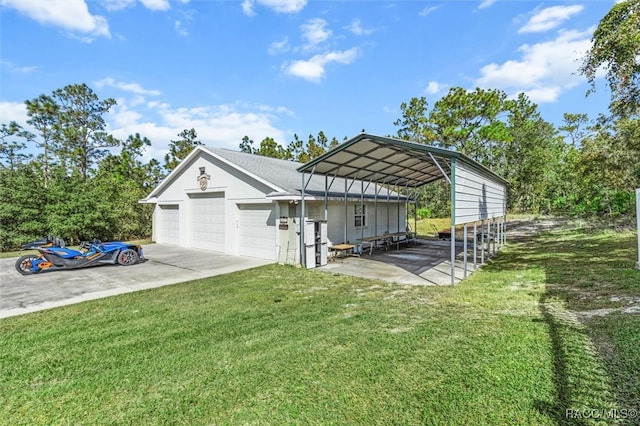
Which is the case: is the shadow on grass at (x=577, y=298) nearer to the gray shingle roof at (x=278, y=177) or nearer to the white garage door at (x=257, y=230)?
the gray shingle roof at (x=278, y=177)

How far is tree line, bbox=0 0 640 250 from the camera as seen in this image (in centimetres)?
1334

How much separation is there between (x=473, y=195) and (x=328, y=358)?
22.9ft

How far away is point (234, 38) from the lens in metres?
11.9

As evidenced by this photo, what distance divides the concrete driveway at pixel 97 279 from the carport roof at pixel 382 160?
4065 mm

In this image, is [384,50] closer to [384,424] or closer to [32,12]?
[32,12]

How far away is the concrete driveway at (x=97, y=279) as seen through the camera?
6.23m

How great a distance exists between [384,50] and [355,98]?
6.37 meters

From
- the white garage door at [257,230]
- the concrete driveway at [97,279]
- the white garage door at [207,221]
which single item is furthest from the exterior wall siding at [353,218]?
the white garage door at [207,221]

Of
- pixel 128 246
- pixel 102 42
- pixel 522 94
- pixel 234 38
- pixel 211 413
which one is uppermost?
pixel 522 94

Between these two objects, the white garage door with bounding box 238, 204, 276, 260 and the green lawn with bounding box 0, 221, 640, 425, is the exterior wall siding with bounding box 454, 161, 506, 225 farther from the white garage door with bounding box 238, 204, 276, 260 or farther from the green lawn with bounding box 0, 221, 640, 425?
the white garage door with bounding box 238, 204, 276, 260

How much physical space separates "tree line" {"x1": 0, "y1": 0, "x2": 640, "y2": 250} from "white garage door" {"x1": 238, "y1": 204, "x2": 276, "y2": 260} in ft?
27.2

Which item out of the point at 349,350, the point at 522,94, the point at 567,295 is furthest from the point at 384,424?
the point at 522,94

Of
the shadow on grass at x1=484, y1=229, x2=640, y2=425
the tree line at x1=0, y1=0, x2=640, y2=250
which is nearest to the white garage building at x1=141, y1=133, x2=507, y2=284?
the shadow on grass at x1=484, y1=229, x2=640, y2=425

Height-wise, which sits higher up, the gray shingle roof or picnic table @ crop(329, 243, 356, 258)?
the gray shingle roof
